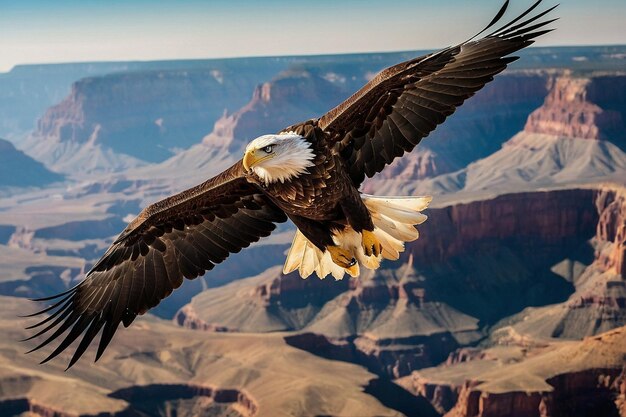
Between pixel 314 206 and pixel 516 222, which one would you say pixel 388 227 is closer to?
pixel 314 206

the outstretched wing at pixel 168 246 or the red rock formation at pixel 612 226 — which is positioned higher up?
the outstretched wing at pixel 168 246

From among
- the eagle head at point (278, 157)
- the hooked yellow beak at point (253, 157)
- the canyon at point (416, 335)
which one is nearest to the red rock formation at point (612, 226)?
the canyon at point (416, 335)

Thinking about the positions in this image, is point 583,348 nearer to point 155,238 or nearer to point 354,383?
point 354,383

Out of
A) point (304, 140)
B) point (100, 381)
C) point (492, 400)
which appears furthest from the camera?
point (100, 381)

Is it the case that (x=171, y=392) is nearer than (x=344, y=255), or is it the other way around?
(x=344, y=255)

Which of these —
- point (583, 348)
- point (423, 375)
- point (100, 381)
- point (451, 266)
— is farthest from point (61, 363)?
point (451, 266)

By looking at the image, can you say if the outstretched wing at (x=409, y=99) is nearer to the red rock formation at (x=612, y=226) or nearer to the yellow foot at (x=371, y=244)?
the yellow foot at (x=371, y=244)

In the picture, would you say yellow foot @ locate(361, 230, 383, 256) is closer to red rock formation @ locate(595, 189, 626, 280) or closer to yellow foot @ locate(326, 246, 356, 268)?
yellow foot @ locate(326, 246, 356, 268)

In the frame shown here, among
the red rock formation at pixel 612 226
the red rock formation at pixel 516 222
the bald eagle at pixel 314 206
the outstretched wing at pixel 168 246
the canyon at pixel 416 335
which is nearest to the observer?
the bald eagle at pixel 314 206
